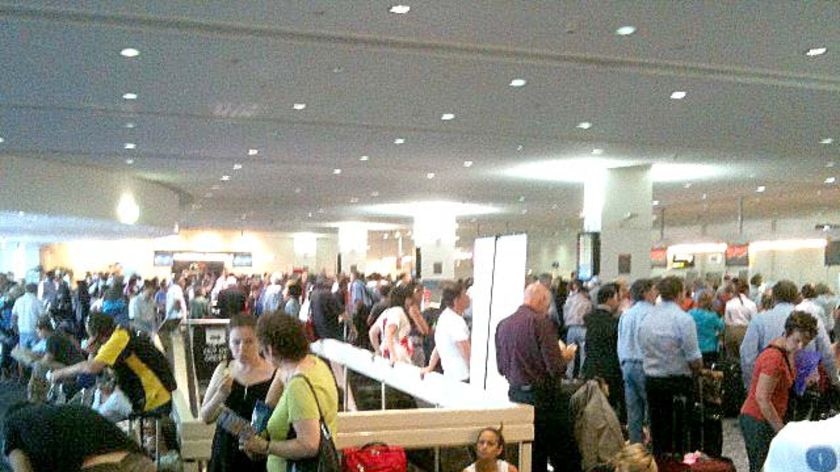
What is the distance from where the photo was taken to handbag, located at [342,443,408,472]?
14.6 ft

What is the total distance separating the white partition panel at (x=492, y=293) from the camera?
6.91m

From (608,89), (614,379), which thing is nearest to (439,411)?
(614,379)

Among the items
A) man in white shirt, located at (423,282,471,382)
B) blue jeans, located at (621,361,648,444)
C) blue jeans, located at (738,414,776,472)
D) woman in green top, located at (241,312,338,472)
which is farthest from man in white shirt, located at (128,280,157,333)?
woman in green top, located at (241,312,338,472)

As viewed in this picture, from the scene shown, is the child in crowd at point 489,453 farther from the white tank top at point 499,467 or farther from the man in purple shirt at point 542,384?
the man in purple shirt at point 542,384

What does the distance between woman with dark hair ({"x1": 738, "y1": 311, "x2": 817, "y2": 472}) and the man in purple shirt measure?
4.10 feet

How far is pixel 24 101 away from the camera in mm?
10906

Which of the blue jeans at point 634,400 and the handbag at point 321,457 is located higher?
the handbag at point 321,457

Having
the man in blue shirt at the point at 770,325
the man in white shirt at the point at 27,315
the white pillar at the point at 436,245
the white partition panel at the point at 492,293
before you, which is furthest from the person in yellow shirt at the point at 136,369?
the white pillar at the point at 436,245

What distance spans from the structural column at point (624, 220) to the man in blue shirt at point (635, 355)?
9.44 metres

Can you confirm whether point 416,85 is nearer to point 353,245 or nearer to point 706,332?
point 706,332

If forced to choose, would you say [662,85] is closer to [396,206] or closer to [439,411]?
[439,411]

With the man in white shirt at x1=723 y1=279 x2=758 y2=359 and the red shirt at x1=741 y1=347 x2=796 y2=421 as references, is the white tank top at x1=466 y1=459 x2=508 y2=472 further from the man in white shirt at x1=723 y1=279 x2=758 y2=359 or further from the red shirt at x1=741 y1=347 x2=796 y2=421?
the man in white shirt at x1=723 y1=279 x2=758 y2=359

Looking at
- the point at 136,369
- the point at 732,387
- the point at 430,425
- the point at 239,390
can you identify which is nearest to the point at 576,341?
the point at 732,387

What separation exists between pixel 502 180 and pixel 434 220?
8.99 m
